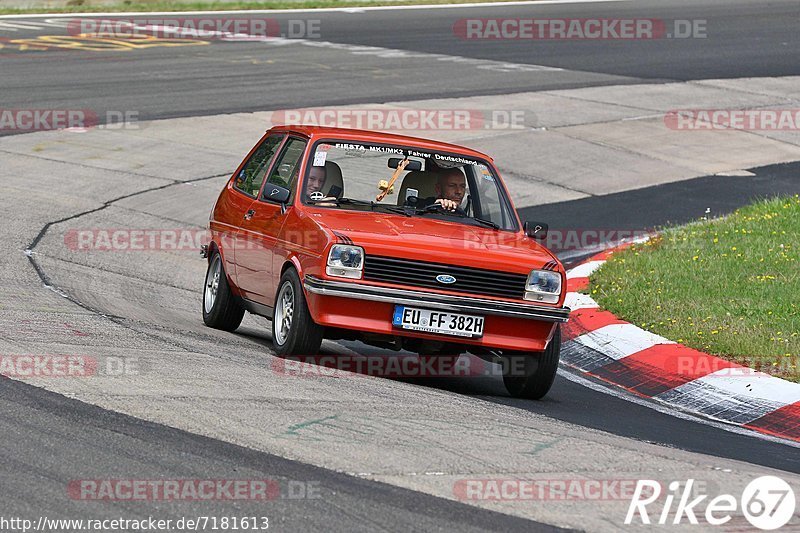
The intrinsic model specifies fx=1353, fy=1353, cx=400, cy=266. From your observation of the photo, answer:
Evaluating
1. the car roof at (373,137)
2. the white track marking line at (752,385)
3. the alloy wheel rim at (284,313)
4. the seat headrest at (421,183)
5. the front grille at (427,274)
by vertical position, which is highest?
the car roof at (373,137)

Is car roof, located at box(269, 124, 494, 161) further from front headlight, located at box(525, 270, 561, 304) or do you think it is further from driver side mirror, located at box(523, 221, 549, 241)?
front headlight, located at box(525, 270, 561, 304)

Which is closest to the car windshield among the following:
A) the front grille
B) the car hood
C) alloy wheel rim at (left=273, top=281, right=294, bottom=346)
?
the car hood

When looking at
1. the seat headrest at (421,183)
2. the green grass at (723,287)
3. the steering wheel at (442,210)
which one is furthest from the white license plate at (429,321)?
the green grass at (723,287)

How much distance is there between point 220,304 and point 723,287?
418 centimetres

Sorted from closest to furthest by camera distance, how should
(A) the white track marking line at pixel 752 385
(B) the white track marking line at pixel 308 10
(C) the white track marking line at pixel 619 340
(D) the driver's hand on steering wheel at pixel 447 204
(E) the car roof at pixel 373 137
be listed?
(A) the white track marking line at pixel 752 385 < (D) the driver's hand on steering wheel at pixel 447 204 < (E) the car roof at pixel 373 137 < (C) the white track marking line at pixel 619 340 < (B) the white track marking line at pixel 308 10

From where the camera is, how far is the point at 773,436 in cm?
804

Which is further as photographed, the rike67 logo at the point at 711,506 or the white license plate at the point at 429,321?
the white license plate at the point at 429,321

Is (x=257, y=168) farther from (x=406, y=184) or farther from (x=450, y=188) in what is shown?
(x=450, y=188)

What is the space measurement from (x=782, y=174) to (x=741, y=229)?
198 inches

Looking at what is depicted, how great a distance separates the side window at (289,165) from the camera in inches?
380

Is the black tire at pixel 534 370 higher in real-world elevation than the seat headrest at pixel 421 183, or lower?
lower

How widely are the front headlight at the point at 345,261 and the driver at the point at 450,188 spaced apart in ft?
4.40

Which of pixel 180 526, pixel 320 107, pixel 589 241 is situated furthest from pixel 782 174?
pixel 180 526

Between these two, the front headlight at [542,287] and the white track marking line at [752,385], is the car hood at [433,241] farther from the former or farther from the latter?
the white track marking line at [752,385]
